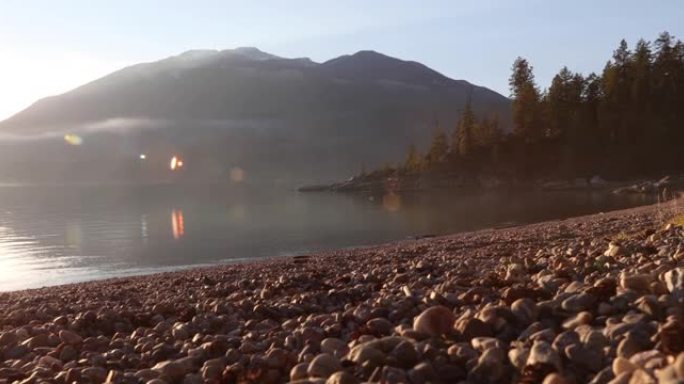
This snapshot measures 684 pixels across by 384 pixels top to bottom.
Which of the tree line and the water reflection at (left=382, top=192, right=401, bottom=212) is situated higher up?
the tree line

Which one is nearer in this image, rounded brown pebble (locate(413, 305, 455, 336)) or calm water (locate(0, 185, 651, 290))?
rounded brown pebble (locate(413, 305, 455, 336))

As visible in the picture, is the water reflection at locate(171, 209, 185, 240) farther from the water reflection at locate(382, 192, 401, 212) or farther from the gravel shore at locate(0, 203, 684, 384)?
the gravel shore at locate(0, 203, 684, 384)

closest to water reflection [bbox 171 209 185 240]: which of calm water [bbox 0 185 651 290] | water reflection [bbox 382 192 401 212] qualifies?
calm water [bbox 0 185 651 290]

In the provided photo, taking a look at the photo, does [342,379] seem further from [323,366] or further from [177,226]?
[177,226]

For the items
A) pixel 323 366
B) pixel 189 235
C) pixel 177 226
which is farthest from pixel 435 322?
pixel 177 226

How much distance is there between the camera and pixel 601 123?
105 meters

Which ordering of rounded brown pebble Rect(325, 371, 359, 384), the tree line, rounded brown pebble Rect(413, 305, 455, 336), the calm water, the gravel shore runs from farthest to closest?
1. the tree line
2. the calm water
3. rounded brown pebble Rect(413, 305, 455, 336)
4. rounded brown pebble Rect(325, 371, 359, 384)
5. the gravel shore

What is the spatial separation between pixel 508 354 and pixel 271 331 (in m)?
3.18

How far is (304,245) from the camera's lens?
3797cm

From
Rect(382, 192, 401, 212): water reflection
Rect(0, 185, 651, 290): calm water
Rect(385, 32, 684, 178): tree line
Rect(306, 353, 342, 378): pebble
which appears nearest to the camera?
Rect(306, 353, 342, 378): pebble

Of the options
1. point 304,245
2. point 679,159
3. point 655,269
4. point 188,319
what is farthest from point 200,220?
point 679,159

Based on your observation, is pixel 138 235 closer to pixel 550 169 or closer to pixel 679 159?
pixel 550 169

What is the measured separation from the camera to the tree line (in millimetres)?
101438

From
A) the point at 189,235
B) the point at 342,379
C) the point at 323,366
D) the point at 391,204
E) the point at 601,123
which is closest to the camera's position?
the point at 342,379
